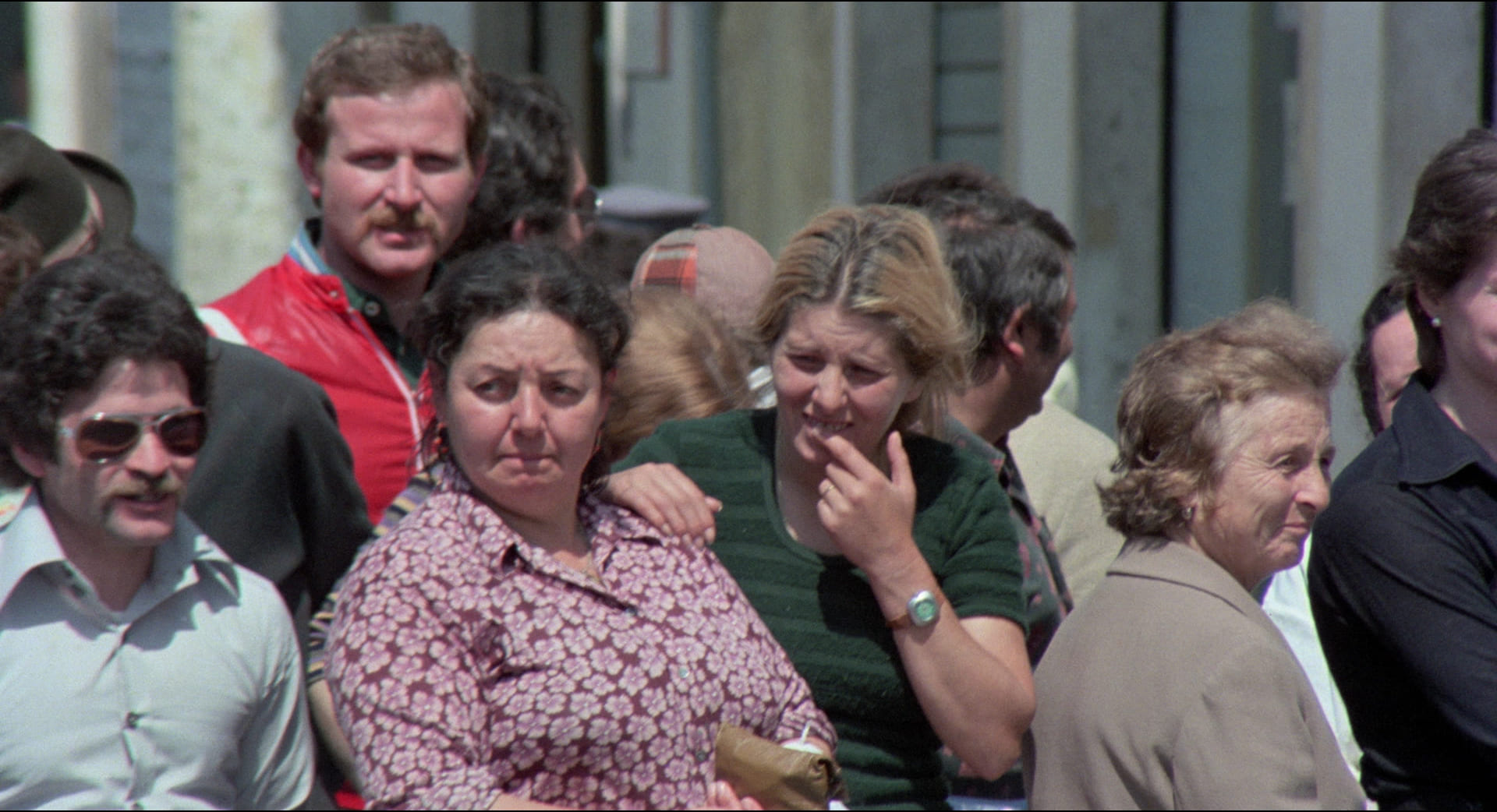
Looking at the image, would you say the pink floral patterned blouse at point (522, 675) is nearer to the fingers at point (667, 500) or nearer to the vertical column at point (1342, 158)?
the fingers at point (667, 500)

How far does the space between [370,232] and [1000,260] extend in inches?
46.4

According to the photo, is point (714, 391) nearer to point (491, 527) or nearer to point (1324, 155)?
point (491, 527)

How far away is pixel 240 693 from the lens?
7.77ft

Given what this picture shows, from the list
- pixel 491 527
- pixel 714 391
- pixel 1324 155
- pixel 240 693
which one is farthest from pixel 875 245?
pixel 1324 155

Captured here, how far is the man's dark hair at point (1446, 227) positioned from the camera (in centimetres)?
253

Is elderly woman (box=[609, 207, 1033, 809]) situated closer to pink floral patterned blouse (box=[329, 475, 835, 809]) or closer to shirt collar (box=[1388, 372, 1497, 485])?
pink floral patterned blouse (box=[329, 475, 835, 809])

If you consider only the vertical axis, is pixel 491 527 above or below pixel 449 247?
below

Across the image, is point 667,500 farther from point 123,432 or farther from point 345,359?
point 345,359

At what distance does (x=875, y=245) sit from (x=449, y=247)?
3.70 ft

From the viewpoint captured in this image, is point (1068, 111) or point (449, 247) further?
point (1068, 111)

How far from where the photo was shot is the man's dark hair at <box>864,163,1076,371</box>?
10.9 ft

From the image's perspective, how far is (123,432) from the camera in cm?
230

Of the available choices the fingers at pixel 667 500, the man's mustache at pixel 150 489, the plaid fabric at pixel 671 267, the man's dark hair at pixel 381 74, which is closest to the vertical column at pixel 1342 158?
the plaid fabric at pixel 671 267

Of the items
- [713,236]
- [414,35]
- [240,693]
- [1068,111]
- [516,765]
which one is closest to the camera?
[516,765]
